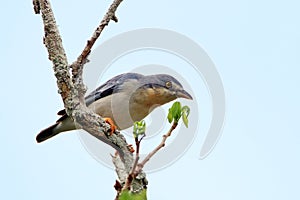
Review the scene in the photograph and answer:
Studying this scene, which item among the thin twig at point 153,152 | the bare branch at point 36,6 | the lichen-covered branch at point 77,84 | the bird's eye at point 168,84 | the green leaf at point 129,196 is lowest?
the green leaf at point 129,196

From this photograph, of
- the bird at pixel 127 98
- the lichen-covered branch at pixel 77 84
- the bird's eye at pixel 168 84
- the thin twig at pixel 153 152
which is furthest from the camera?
the bird's eye at pixel 168 84

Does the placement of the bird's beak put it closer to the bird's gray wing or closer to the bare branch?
the bird's gray wing

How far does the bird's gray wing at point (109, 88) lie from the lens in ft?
25.5

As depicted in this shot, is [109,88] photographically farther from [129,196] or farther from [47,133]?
[129,196]

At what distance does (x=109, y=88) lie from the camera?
8219mm

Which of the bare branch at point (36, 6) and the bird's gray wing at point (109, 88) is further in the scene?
the bird's gray wing at point (109, 88)

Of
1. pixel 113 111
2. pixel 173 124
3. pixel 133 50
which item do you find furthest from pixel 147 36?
pixel 173 124

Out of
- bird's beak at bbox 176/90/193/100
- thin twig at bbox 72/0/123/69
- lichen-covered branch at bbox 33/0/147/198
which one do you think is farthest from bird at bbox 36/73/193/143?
thin twig at bbox 72/0/123/69

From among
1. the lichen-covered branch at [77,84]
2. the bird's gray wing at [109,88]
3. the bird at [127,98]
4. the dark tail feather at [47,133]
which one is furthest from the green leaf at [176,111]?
the dark tail feather at [47,133]

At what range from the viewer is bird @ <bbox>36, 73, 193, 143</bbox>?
24.5 ft

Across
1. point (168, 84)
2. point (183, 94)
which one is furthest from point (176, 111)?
point (168, 84)

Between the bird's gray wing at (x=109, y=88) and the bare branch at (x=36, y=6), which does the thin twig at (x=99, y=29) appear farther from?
the bird's gray wing at (x=109, y=88)

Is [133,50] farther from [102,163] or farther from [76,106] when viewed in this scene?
[76,106]

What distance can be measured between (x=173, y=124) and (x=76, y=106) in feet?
4.40
